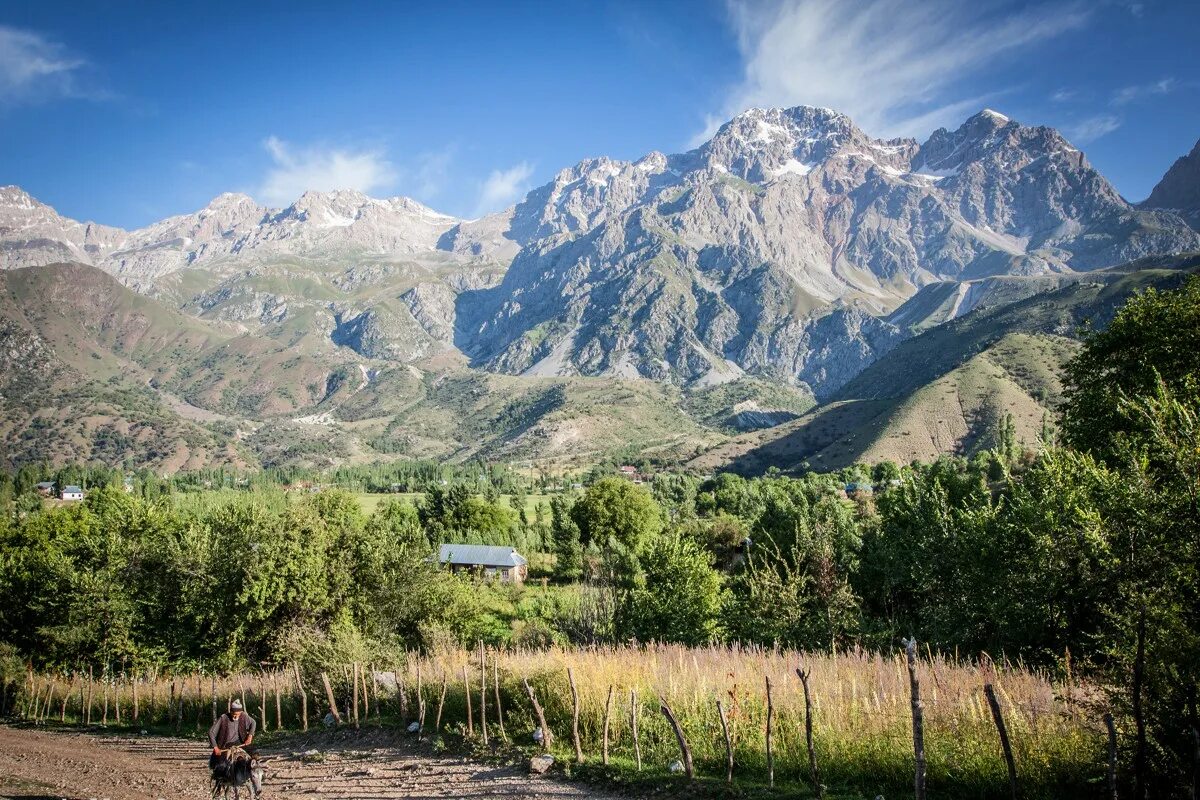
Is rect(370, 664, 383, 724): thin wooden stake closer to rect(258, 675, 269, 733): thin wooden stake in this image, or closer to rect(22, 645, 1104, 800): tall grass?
rect(22, 645, 1104, 800): tall grass

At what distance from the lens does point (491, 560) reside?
3081 inches

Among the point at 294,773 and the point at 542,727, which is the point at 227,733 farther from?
the point at 542,727

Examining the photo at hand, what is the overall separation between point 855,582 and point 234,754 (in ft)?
98.9

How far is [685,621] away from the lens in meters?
24.1

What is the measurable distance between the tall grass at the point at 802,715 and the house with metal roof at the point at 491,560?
60.6 meters

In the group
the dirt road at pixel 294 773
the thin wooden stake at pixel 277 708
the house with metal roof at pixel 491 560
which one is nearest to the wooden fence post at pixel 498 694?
the dirt road at pixel 294 773

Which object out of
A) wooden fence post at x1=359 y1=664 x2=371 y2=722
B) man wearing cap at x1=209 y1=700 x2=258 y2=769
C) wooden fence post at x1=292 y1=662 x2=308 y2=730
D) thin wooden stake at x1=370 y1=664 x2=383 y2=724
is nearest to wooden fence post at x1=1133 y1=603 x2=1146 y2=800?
man wearing cap at x1=209 y1=700 x2=258 y2=769

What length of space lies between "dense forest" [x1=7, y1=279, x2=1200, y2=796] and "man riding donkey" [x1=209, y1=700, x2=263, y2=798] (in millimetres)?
6650

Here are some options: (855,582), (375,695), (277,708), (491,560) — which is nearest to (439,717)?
(375,695)

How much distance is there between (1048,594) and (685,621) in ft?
41.8

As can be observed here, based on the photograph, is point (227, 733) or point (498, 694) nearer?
point (227, 733)

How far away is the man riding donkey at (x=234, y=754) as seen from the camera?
1105 centimetres

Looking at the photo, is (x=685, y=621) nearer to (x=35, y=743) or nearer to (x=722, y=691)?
(x=722, y=691)

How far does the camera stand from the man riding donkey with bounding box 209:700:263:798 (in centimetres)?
1105
